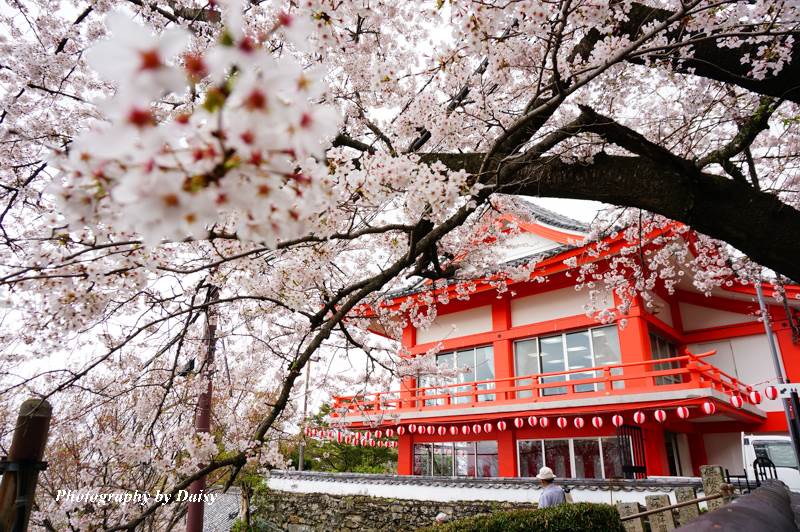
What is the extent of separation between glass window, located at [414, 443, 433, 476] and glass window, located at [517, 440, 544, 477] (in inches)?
97.9

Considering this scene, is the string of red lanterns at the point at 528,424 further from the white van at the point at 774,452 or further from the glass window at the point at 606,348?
the glass window at the point at 606,348

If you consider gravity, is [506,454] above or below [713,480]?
below

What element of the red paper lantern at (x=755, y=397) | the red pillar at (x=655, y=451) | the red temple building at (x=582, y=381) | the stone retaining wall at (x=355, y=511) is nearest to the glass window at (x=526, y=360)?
the red temple building at (x=582, y=381)

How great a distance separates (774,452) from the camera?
27.3ft

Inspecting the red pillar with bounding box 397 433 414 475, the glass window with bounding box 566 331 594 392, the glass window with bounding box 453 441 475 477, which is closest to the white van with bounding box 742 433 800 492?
the glass window with bounding box 566 331 594 392

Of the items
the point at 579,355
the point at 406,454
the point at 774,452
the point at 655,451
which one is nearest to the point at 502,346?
the point at 579,355

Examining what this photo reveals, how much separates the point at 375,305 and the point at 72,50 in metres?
3.76

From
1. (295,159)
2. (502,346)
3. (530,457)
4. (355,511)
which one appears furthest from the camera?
(502,346)

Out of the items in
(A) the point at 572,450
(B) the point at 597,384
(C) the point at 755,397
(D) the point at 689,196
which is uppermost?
(D) the point at 689,196

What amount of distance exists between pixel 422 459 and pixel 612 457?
15.1 ft

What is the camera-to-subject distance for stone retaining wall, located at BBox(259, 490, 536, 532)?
8.69 m

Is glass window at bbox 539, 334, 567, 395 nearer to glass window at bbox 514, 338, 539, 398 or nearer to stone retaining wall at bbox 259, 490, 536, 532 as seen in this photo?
glass window at bbox 514, 338, 539, 398

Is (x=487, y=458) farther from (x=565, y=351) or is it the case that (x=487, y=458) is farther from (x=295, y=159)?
(x=295, y=159)

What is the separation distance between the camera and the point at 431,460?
1130cm
